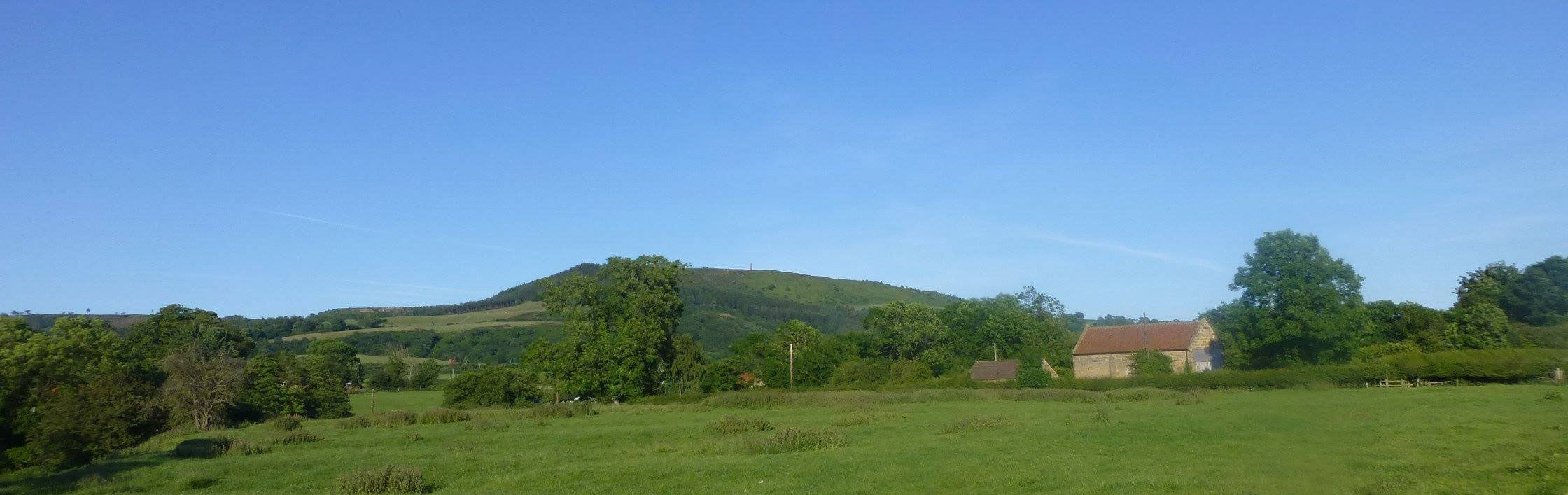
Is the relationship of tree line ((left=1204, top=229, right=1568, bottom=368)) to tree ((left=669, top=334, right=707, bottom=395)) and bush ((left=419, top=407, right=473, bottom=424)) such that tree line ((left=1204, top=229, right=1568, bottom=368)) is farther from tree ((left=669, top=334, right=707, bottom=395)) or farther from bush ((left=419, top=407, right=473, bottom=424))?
bush ((left=419, top=407, right=473, bottom=424))

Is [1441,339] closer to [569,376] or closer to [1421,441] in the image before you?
[1421,441]

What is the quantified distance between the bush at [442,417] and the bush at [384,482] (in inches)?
1181

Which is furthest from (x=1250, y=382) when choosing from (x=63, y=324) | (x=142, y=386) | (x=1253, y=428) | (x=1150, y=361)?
(x=63, y=324)

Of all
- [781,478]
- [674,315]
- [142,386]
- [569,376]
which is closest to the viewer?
[781,478]

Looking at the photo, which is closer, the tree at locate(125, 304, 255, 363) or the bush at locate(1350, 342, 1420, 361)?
the bush at locate(1350, 342, 1420, 361)

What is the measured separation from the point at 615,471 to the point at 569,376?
52579 mm

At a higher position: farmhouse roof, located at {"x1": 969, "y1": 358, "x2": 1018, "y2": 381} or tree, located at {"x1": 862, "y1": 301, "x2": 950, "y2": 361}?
tree, located at {"x1": 862, "y1": 301, "x2": 950, "y2": 361}

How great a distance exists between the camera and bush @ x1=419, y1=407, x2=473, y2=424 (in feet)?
156

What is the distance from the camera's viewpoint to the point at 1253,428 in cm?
2202

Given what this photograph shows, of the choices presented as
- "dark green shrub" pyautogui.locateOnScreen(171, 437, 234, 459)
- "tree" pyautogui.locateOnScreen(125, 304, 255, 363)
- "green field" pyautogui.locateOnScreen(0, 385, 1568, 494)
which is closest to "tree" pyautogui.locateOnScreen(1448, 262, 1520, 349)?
"green field" pyautogui.locateOnScreen(0, 385, 1568, 494)

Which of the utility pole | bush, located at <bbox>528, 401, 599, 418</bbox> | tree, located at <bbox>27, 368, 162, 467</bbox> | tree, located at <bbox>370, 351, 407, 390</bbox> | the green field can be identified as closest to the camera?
the green field

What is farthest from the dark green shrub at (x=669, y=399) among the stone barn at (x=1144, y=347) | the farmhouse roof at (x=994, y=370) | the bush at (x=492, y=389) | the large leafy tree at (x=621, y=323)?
the stone barn at (x=1144, y=347)

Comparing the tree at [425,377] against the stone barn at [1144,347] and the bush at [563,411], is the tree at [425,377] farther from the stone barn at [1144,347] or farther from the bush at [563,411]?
the stone barn at [1144,347]

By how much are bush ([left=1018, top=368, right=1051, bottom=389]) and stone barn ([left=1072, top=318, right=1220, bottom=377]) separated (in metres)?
15.5
